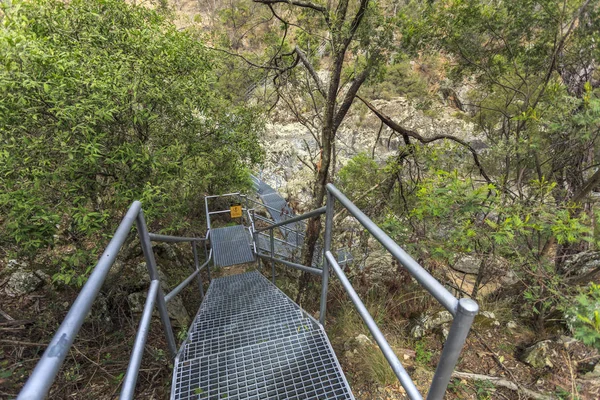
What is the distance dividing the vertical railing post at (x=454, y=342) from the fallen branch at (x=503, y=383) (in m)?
2.17

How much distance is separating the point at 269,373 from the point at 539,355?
8.95ft

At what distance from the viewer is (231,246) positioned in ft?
20.7

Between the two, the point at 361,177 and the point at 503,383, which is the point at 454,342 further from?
the point at 361,177

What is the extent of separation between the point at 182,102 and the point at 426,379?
358cm

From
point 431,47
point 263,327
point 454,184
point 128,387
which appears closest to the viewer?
point 128,387

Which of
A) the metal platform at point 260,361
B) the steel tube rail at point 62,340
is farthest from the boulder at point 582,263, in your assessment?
the steel tube rail at point 62,340

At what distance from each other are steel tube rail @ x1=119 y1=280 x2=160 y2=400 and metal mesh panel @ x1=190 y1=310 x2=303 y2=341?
0.89 metres

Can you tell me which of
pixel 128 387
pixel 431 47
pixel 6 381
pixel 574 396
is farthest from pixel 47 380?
pixel 431 47

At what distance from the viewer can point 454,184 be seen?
2410mm

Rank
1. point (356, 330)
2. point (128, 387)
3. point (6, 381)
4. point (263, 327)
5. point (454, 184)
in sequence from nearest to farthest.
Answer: point (128, 387), point (6, 381), point (263, 327), point (454, 184), point (356, 330)

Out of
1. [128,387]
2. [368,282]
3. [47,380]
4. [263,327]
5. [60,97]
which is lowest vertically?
[368,282]

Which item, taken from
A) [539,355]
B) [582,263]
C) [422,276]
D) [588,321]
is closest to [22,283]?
[422,276]

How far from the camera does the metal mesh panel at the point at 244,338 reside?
73.6 inches

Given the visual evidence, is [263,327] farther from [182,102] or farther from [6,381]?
[182,102]
